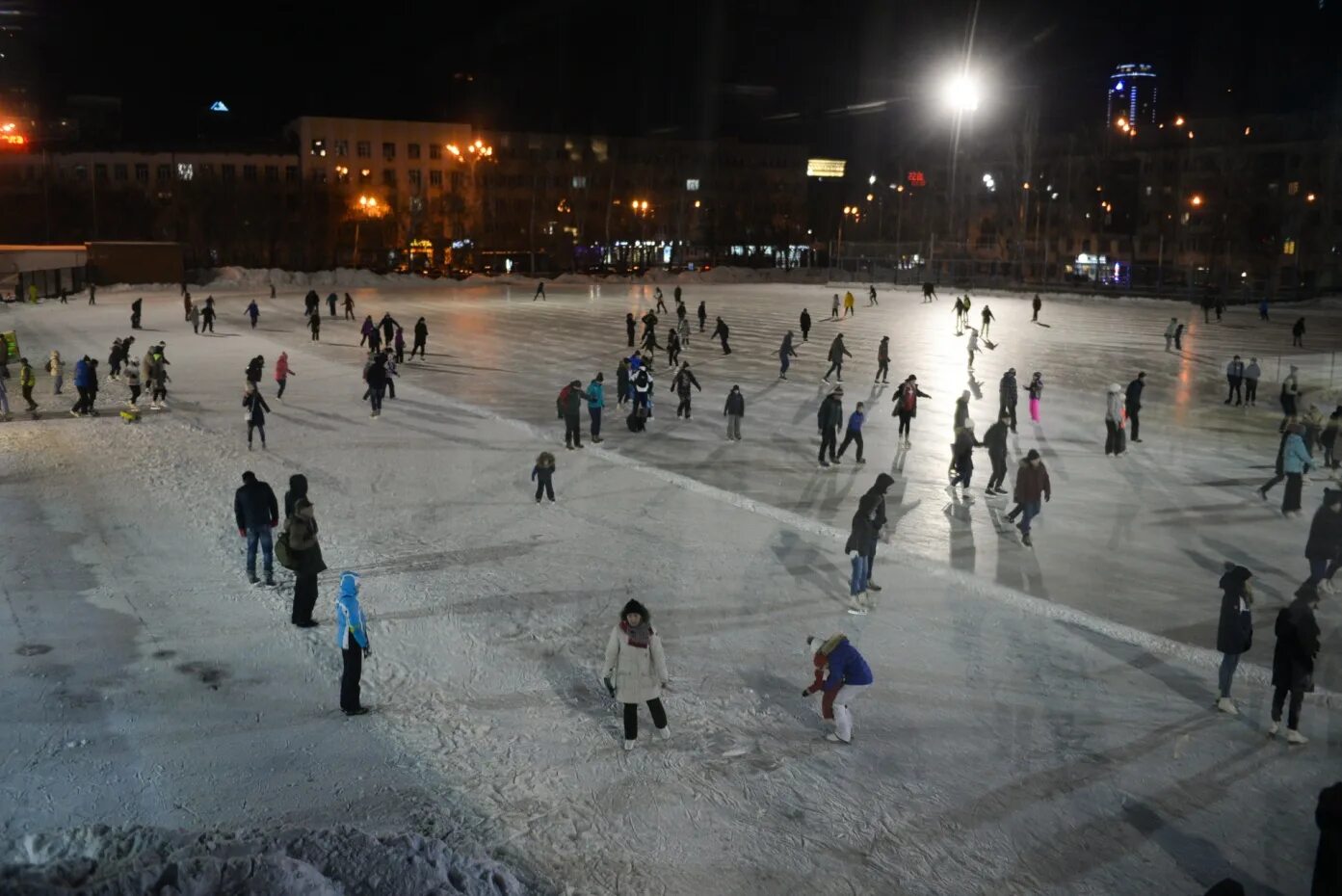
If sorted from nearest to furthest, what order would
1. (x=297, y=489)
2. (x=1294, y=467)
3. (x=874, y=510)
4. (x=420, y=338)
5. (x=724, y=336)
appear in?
(x=297, y=489) < (x=874, y=510) < (x=1294, y=467) < (x=420, y=338) < (x=724, y=336)

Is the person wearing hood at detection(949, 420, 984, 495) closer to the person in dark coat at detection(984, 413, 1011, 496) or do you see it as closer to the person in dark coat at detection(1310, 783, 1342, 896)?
the person in dark coat at detection(984, 413, 1011, 496)

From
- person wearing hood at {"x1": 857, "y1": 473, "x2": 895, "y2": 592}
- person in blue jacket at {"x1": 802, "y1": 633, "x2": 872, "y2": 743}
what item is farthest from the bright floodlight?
person in blue jacket at {"x1": 802, "y1": 633, "x2": 872, "y2": 743}

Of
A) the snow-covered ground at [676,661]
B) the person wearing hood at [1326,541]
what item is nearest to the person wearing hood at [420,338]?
the snow-covered ground at [676,661]

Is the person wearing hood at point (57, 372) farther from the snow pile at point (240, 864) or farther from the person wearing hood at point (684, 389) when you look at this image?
the snow pile at point (240, 864)

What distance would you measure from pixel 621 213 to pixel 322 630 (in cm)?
9575

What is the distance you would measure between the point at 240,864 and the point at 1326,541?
1005cm

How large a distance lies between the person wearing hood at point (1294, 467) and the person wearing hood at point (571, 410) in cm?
972

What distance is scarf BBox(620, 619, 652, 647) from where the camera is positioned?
7.03 metres

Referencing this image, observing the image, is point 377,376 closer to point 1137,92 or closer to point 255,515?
point 255,515

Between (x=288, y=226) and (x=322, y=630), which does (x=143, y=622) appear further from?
(x=288, y=226)

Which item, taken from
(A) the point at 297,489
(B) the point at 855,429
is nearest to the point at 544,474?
(A) the point at 297,489

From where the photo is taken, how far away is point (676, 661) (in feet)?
28.3

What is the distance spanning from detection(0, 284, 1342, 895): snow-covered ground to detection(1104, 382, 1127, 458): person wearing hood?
0.27 m

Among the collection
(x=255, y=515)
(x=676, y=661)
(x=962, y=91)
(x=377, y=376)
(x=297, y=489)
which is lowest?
(x=676, y=661)
